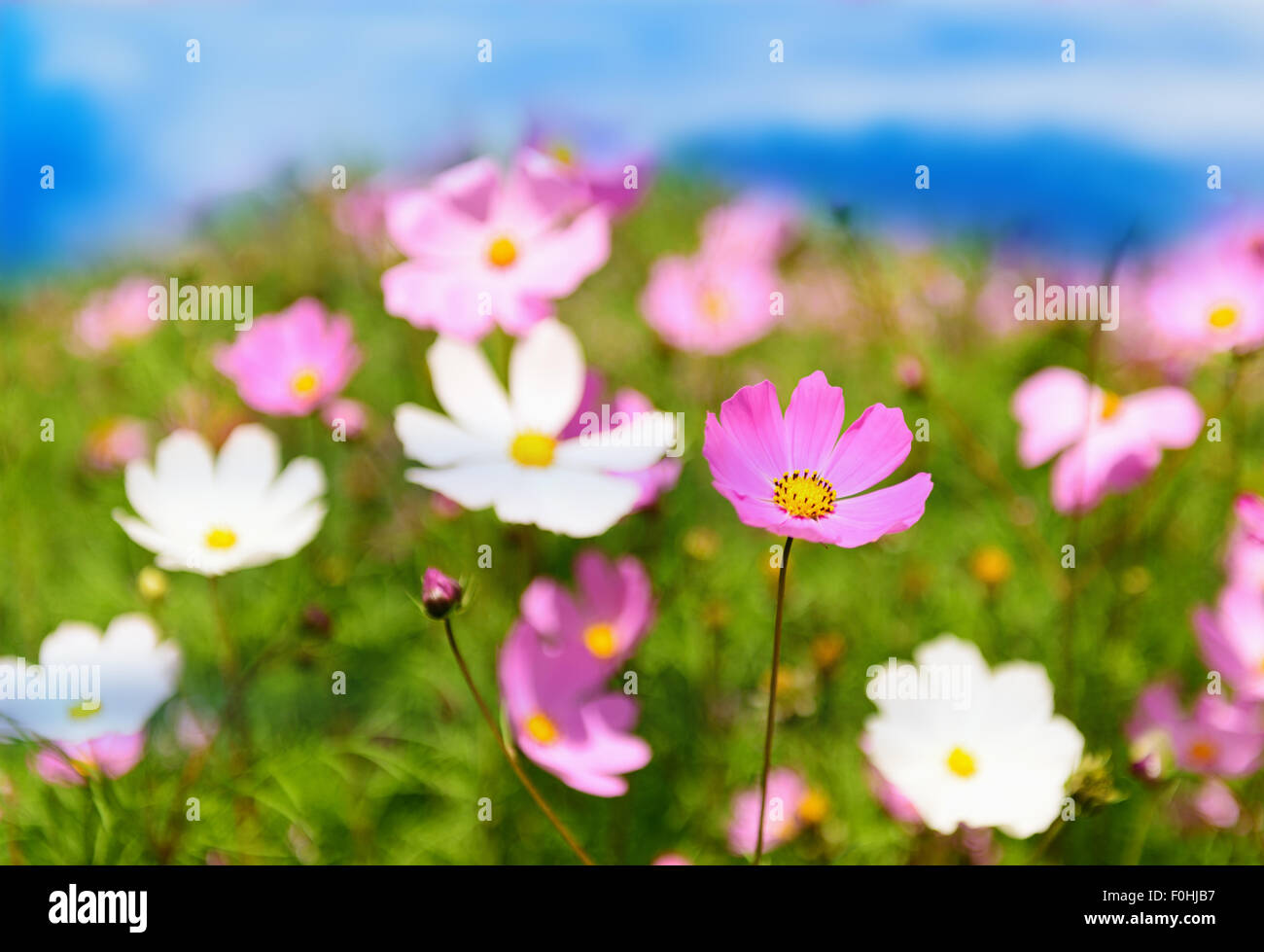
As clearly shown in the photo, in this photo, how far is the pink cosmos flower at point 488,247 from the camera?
677 mm

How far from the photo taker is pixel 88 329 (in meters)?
1.49

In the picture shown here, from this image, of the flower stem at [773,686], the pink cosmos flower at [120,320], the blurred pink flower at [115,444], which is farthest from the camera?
the pink cosmos flower at [120,320]

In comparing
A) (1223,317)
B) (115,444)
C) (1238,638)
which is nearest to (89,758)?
(115,444)

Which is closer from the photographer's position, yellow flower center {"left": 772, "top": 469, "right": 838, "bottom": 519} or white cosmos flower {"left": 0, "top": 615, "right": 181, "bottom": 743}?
yellow flower center {"left": 772, "top": 469, "right": 838, "bottom": 519}

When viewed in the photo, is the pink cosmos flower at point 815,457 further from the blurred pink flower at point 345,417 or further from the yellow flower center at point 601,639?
the blurred pink flower at point 345,417

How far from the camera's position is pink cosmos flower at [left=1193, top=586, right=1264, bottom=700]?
2.35 ft

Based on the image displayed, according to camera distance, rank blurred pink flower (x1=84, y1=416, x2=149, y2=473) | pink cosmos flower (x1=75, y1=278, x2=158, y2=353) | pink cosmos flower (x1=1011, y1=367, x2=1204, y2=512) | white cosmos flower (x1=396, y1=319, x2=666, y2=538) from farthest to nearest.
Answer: pink cosmos flower (x1=75, y1=278, x2=158, y2=353) → blurred pink flower (x1=84, y1=416, x2=149, y2=473) → pink cosmos flower (x1=1011, y1=367, x2=1204, y2=512) → white cosmos flower (x1=396, y1=319, x2=666, y2=538)

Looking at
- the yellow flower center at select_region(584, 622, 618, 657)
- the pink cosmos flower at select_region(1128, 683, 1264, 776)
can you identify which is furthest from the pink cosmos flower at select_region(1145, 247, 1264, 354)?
the yellow flower center at select_region(584, 622, 618, 657)

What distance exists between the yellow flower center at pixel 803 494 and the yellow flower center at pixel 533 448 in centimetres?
19

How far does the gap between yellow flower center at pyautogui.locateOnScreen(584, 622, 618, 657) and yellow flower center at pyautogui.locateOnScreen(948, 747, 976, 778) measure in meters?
0.27

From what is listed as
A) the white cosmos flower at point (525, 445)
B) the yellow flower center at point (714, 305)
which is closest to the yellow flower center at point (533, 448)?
the white cosmos flower at point (525, 445)

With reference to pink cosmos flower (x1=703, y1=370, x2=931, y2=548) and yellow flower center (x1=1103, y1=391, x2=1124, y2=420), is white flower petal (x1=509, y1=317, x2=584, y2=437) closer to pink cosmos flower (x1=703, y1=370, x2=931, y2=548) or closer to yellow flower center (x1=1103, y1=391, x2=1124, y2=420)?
pink cosmos flower (x1=703, y1=370, x2=931, y2=548)

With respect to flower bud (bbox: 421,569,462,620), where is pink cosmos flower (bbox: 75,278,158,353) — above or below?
above

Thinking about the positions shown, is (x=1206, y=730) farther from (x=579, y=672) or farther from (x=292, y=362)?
(x=292, y=362)
